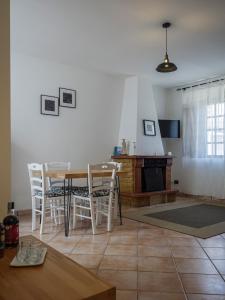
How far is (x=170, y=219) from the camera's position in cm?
387

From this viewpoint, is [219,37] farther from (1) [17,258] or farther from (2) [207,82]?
(1) [17,258]

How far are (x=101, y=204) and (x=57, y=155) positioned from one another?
1.38 metres

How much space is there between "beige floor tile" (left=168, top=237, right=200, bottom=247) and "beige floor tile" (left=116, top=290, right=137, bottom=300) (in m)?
1.10

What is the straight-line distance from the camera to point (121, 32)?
3434 millimetres

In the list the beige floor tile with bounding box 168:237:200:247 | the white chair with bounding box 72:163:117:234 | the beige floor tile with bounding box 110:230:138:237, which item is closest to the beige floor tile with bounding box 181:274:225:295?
the beige floor tile with bounding box 168:237:200:247

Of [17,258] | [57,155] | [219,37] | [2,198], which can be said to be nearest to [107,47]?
[219,37]

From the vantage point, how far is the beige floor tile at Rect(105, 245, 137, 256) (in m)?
2.58

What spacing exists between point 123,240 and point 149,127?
121 inches

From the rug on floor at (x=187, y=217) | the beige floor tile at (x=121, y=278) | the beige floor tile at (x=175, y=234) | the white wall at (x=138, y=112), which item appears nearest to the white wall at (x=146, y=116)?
the white wall at (x=138, y=112)

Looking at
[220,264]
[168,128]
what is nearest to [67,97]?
[168,128]

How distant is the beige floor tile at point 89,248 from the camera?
2604 mm

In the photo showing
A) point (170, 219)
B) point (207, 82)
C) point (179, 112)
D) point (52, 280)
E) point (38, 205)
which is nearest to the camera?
point (52, 280)

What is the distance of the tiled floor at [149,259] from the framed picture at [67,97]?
215 cm

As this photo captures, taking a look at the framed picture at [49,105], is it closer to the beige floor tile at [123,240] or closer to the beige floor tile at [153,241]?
the beige floor tile at [123,240]
